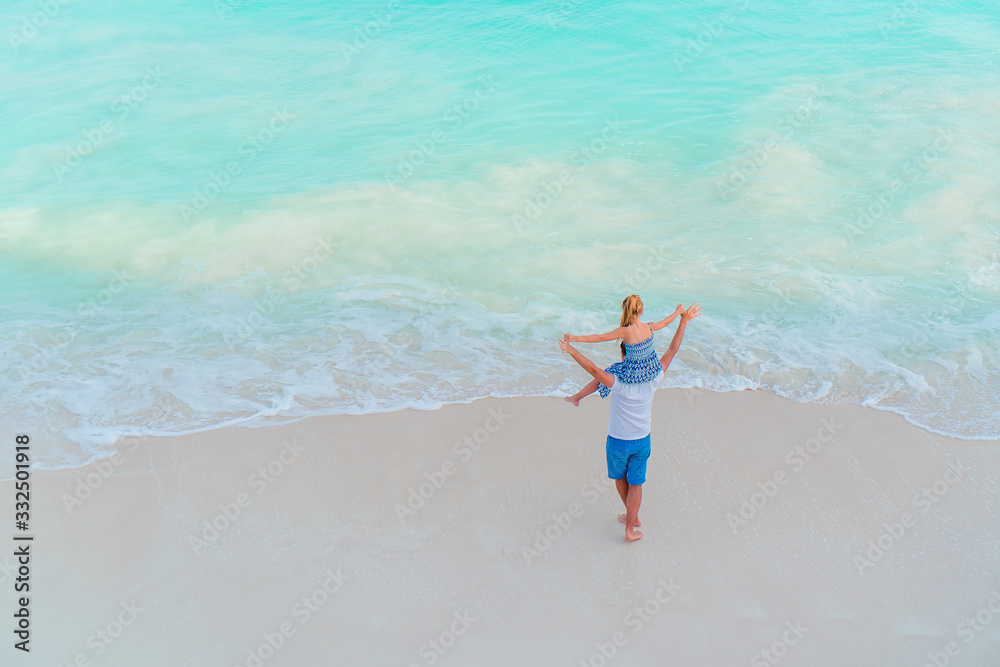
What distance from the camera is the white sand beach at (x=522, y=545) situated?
391 cm

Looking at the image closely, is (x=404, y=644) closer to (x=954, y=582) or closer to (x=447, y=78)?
(x=954, y=582)

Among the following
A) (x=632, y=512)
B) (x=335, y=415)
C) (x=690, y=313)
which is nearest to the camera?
(x=690, y=313)

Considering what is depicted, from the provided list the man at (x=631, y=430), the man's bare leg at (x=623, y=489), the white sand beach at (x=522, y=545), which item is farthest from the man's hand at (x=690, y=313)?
the white sand beach at (x=522, y=545)

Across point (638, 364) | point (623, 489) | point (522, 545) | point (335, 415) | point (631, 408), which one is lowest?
point (522, 545)

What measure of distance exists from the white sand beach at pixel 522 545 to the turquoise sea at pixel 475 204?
469mm

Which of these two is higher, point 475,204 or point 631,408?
point 631,408

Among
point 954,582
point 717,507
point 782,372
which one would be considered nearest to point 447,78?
point 782,372

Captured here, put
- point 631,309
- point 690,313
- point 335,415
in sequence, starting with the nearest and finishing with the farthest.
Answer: point 631,309, point 690,313, point 335,415

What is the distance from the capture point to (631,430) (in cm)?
412

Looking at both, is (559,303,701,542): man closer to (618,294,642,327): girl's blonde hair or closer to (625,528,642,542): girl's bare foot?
(625,528,642,542): girl's bare foot

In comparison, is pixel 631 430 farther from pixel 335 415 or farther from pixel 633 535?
pixel 335 415

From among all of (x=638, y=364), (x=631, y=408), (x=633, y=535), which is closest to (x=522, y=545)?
(x=633, y=535)

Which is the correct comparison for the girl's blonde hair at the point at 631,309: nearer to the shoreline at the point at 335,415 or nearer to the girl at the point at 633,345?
the girl at the point at 633,345

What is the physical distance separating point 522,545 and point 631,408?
3.70ft
